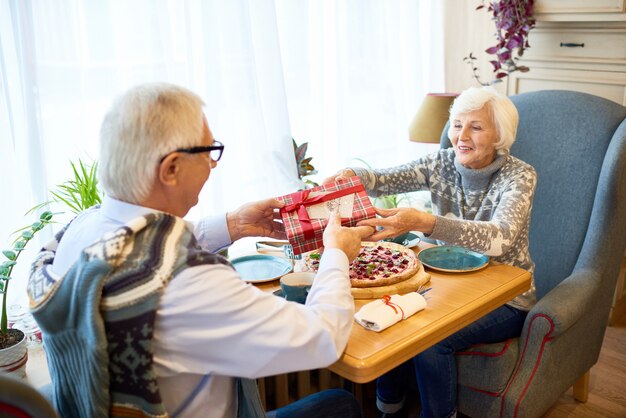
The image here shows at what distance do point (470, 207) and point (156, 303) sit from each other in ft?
4.54

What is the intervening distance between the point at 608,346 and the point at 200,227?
2109 mm

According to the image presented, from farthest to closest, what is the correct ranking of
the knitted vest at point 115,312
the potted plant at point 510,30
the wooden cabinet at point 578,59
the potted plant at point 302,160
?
the potted plant at point 510,30 → the wooden cabinet at point 578,59 → the potted plant at point 302,160 → the knitted vest at point 115,312

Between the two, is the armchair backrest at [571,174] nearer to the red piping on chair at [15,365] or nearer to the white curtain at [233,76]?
the white curtain at [233,76]

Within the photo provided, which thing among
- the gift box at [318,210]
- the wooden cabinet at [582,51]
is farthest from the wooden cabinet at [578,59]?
the gift box at [318,210]

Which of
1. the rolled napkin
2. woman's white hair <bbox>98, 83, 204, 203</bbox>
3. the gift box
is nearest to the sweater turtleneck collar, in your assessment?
the gift box

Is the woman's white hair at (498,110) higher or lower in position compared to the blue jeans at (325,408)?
higher

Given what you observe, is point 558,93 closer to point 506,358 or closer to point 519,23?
point 519,23

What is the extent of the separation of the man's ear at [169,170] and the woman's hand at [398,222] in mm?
677

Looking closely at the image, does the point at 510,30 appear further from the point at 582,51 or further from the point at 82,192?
the point at 82,192

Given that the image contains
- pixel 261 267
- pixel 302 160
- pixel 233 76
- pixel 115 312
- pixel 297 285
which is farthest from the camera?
pixel 302 160

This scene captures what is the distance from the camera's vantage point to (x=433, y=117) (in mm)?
2934

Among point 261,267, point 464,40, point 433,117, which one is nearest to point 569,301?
point 261,267

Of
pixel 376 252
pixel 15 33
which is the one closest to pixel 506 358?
pixel 376 252

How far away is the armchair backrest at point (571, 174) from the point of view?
7.11 feet
